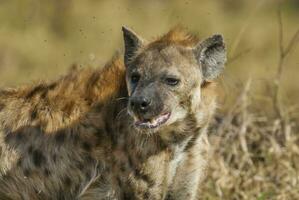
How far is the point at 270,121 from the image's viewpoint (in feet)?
26.1

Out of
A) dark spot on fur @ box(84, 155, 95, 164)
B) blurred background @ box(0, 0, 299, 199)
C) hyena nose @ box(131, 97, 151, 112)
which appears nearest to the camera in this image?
hyena nose @ box(131, 97, 151, 112)

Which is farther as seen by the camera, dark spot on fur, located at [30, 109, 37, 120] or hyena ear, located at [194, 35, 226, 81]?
dark spot on fur, located at [30, 109, 37, 120]

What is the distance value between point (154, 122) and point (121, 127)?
0.24 meters

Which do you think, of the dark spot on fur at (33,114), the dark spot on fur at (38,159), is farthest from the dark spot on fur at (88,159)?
the dark spot on fur at (33,114)

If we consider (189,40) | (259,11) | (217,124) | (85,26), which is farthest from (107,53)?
(189,40)

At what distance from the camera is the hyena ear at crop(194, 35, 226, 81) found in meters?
5.96

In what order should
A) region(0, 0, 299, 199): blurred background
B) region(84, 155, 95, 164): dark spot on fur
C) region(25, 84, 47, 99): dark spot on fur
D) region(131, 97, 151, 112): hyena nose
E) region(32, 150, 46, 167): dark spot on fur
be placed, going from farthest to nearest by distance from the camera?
1. region(0, 0, 299, 199): blurred background
2. region(25, 84, 47, 99): dark spot on fur
3. region(32, 150, 46, 167): dark spot on fur
4. region(84, 155, 95, 164): dark spot on fur
5. region(131, 97, 151, 112): hyena nose

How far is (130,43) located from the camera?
6.03 m

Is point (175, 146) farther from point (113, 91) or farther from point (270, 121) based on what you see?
point (270, 121)

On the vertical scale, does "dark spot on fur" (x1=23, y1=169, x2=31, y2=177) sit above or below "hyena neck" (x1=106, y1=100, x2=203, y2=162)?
below

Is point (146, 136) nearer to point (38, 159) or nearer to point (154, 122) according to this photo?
point (154, 122)

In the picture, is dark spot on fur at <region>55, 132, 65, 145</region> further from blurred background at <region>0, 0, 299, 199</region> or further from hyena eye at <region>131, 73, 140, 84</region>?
blurred background at <region>0, 0, 299, 199</region>

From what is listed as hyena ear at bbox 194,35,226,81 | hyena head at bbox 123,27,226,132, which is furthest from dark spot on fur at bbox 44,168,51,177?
hyena ear at bbox 194,35,226,81

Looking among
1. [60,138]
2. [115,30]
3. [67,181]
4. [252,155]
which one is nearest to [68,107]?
[60,138]
